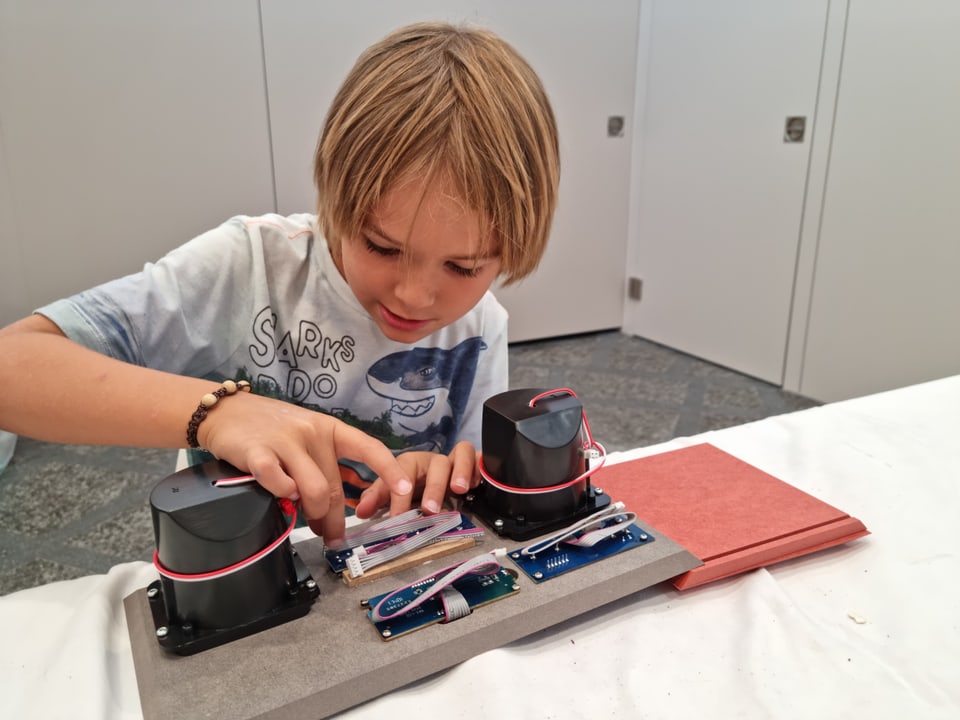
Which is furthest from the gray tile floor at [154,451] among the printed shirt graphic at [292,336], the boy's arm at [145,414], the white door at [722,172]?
the boy's arm at [145,414]

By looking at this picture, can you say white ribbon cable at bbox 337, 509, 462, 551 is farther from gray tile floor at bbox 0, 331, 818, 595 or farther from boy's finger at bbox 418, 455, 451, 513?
gray tile floor at bbox 0, 331, 818, 595

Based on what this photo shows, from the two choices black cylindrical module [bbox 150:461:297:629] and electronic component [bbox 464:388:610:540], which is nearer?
black cylindrical module [bbox 150:461:297:629]

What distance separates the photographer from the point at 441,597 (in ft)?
1.52

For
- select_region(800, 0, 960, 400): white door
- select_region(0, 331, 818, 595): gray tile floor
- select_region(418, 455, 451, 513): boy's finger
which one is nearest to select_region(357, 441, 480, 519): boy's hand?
select_region(418, 455, 451, 513): boy's finger

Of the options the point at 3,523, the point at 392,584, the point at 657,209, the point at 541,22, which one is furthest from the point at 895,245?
the point at 3,523

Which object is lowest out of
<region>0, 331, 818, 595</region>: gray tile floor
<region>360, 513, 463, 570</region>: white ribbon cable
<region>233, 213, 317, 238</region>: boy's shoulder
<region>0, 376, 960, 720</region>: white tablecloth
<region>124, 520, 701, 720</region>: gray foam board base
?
<region>0, 331, 818, 595</region>: gray tile floor

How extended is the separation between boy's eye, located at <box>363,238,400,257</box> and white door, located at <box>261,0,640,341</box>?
172cm

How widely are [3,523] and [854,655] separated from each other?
5.48ft

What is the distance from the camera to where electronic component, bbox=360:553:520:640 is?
1.45ft

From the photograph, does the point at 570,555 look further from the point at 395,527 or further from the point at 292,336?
the point at 292,336

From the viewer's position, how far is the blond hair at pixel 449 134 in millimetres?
589

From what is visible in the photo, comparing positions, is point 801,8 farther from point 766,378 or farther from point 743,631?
Answer: point 743,631

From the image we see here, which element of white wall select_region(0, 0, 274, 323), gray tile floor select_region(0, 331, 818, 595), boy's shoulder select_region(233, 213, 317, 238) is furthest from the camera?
white wall select_region(0, 0, 274, 323)

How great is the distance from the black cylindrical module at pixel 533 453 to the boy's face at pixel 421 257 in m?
0.13
